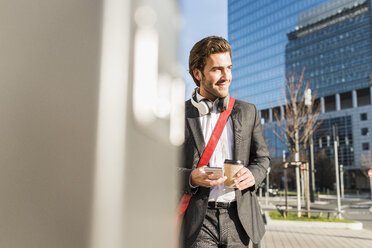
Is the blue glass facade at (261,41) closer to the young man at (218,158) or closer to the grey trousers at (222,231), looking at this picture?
the young man at (218,158)

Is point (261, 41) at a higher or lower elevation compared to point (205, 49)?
higher

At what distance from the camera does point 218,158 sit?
1.86 meters

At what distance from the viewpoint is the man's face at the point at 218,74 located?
72.3 inches

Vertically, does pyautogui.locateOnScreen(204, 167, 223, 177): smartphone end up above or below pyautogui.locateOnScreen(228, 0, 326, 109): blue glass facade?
below

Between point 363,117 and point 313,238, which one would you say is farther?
point 363,117

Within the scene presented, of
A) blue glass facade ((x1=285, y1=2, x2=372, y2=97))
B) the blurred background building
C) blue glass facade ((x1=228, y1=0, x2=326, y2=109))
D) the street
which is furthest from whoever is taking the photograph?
blue glass facade ((x1=228, y1=0, x2=326, y2=109))

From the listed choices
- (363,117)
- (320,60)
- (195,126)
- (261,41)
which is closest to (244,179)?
(195,126)

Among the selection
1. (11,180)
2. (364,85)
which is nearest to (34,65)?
(11,180)

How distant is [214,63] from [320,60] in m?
74.8

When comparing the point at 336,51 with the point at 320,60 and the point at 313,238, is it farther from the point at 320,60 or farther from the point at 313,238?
the point at 313,238

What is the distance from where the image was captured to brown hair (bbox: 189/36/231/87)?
1837 mm

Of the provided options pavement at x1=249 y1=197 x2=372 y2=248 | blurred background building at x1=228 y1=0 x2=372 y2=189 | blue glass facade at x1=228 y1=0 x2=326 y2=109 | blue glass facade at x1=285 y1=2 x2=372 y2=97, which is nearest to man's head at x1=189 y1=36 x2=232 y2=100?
pavement at x1=249 y1=197 x2=372 y2=248

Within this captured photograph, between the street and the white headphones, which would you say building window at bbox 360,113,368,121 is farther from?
the white headphones

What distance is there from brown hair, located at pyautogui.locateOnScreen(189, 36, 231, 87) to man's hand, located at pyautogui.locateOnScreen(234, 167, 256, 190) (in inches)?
24.5
